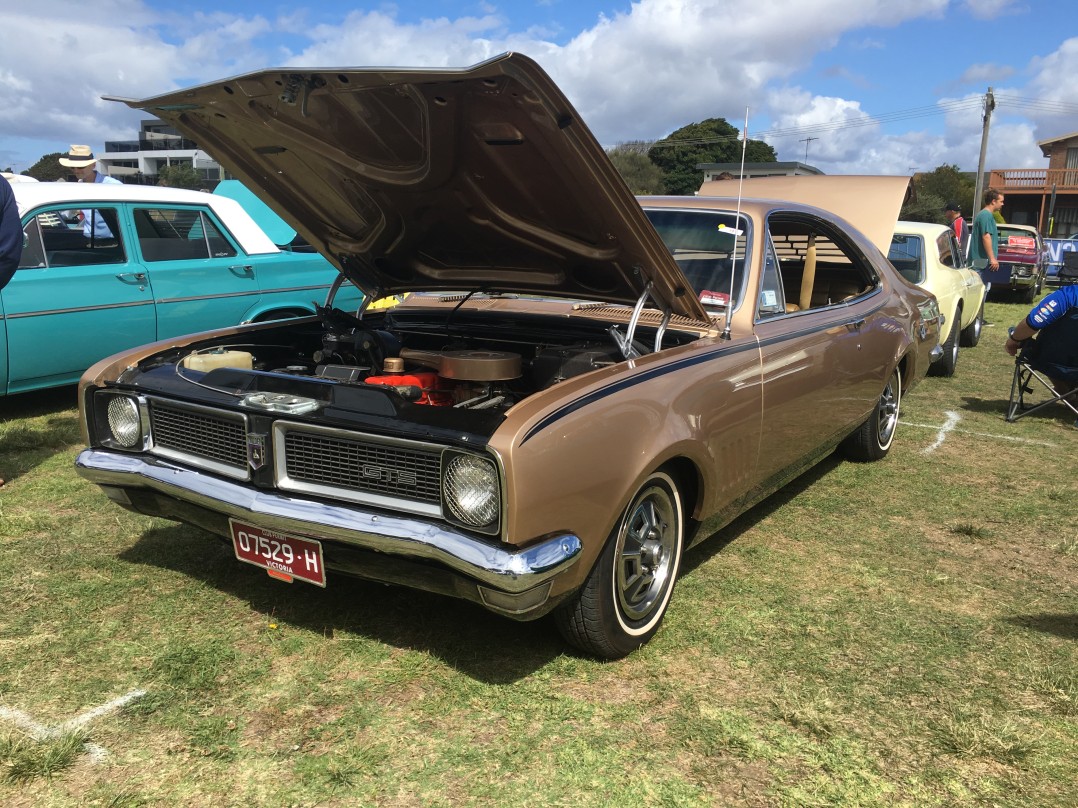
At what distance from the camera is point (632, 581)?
2963 millimetres

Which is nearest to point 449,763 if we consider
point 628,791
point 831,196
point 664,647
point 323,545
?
point 628,791

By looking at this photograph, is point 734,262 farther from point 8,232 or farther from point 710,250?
point 8,232

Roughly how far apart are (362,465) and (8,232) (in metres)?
3.04

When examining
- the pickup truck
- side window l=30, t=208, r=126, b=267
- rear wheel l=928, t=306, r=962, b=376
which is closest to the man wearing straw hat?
side window l=30, t=208, r=126, b=267

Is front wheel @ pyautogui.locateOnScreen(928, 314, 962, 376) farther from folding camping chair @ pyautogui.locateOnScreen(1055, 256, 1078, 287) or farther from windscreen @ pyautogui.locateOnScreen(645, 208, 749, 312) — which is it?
windscreen @ pyautogui.locateOnScreen(645, 208, 749, 312)

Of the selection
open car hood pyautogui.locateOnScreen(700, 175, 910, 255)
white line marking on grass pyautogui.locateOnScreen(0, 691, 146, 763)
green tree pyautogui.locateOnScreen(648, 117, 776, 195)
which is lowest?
white line marking on grass pyautogui.locateOnScreen(0, 691, 146, 763)

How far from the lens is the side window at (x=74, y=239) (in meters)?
5.70

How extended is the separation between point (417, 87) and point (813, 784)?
7.63 ft

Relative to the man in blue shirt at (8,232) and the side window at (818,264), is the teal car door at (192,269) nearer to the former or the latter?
the man in blue shirt at (8,232)

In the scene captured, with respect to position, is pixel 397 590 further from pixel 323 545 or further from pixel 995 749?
pixel 995 749

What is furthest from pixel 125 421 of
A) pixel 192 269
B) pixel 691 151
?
pixel 691 151

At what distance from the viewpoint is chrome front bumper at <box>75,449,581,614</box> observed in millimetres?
2355

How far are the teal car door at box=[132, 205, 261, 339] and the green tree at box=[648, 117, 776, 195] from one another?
5909cm

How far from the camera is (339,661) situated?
9.43 feet
